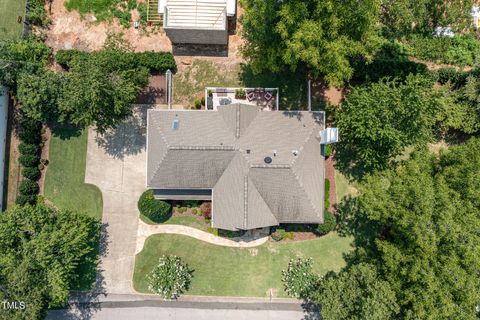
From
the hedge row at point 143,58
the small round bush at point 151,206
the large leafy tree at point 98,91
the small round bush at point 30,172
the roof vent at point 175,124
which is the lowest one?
the small round bush at point 151,206

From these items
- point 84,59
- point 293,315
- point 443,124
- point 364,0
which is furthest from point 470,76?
point 84,59

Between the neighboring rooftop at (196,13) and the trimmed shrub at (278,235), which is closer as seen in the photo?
the neighboring rooftop at (196,13)

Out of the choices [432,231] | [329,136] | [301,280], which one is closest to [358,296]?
[301,280]

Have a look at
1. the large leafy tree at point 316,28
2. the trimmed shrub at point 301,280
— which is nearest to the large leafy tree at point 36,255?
the trimmed shrub at point 301,280

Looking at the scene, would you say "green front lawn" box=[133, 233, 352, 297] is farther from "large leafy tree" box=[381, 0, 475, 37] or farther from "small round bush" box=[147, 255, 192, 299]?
"large leafy tree" box=[381, 0, 475, 37]

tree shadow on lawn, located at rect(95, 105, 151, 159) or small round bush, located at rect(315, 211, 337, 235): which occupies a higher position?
tree shadow on lawn, located at rect(95, 105, 151, 159)

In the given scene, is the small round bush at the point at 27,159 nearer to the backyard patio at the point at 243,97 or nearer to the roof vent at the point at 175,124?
the roof vent at the point at 175,124

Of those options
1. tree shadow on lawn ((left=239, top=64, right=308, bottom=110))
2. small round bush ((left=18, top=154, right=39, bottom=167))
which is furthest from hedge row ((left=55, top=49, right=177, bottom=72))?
small round bush ((left=18, top=154, right=39, bottom=167))

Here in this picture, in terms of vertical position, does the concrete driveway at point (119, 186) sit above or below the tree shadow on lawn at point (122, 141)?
below
